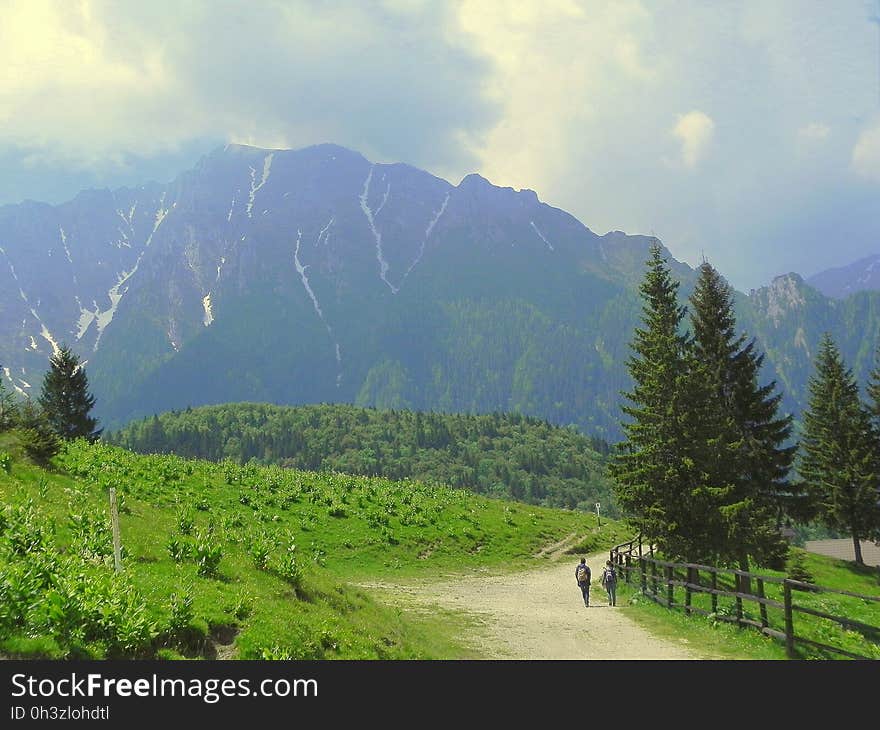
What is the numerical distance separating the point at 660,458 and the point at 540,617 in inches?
409

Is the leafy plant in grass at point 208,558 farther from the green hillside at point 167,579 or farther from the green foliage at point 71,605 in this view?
the green foliage at point 71,605

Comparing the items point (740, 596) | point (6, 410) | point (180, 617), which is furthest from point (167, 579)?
point (6, 410)

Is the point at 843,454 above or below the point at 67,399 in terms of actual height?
below

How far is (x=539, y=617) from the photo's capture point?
23.3 meters

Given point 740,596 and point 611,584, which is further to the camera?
point 611,584

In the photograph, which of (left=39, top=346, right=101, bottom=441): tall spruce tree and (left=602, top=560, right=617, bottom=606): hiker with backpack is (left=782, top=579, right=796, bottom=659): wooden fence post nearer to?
(left=602, top=560, right=617, bottom=606): hiker with backpack

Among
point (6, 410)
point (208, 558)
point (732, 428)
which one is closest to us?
point (208, 558)

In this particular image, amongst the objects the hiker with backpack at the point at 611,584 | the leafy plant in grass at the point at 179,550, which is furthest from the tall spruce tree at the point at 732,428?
the leafy plant in grass at the point at 179,550

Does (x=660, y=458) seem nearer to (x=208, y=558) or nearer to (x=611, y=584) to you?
(x=611, y=584)
